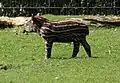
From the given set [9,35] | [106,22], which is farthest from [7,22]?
[106,22]

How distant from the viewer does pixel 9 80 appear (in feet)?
38.0

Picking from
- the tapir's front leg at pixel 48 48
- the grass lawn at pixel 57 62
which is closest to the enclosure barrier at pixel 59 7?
the grass lawn at pixel 57 62

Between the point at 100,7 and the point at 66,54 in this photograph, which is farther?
the point at 100,7

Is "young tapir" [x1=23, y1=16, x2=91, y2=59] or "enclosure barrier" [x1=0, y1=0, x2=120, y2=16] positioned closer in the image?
"young tapir" [x1=23, y1=16, x2=91, y2=59]

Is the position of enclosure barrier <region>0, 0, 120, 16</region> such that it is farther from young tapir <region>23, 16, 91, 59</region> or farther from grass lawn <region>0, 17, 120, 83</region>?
young tapir <region>23, 16, 91, 59</region>

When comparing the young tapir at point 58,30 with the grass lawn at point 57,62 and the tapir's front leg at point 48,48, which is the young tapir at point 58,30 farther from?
the grass lawn at point 57,62

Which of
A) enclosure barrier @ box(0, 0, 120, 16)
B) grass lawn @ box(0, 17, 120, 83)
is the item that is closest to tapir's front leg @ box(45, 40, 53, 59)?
grass lawn @ box(0, 17, 120, 83)

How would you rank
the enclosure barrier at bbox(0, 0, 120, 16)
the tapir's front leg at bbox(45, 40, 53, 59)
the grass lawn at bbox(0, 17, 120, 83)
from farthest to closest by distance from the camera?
the enclosure barrier at bbox(0, 0, 120, 16) → the tapir's front leg at bbox(45, 40, 53, 59) → the grass lawn at bbox(0, 17, 120, 83)

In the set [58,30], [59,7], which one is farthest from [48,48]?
[59,7]

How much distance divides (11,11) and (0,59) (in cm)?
1111

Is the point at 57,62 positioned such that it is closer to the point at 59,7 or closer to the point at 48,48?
the point at 48,48

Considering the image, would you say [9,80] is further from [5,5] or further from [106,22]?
[5,5]

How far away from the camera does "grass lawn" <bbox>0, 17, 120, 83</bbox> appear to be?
465 inches

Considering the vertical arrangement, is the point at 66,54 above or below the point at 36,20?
below
